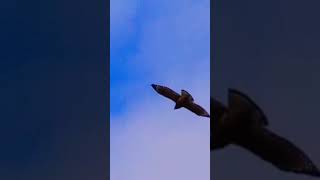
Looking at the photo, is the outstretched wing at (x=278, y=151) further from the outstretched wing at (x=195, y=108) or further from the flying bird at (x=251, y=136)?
the outstretched wing at (x=195, y=108)

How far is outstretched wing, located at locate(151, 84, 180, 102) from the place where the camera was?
2451 millimetres

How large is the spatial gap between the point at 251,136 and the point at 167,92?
471mm

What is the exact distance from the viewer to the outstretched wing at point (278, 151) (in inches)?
86.3

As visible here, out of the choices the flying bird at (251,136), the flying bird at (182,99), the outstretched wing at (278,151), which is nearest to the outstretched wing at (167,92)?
the flying bird at (182,99)

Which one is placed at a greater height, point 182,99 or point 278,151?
point 182,99

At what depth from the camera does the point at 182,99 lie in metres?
2.45

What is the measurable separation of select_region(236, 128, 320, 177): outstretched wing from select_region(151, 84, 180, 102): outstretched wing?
393mm
